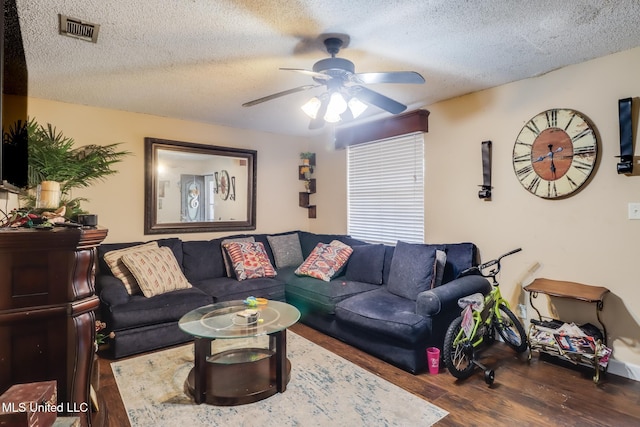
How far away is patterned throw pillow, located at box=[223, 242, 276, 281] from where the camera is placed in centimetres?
397

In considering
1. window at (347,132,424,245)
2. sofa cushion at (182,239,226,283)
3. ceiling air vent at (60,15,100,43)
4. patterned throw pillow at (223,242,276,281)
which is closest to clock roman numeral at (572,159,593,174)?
window at (347,132,424,245)

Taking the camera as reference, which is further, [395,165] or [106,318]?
[395,165]

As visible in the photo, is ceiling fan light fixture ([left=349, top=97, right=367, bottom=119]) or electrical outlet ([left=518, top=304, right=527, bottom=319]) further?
electrical outlet ([left=518, top=304, right=527, bottom=319])

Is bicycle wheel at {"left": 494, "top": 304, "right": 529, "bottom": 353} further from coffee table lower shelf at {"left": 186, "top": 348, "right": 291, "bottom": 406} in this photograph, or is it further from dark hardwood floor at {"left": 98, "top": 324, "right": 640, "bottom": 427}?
coffee table lower shelf at {"left": 186, "top": 348, "right": 291, "bottom": 406}

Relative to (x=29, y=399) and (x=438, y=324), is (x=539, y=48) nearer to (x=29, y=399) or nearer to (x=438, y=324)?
(x=438, y=324)

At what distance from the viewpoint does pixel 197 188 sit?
171 inches

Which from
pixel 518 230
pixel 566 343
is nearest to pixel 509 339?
pixel 566 343

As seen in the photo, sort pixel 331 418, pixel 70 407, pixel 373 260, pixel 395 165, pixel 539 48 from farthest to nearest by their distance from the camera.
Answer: pixel 395 165 → pixel 373 260 → pixel 539 48 → pixel 331 418 → pixel 70 407

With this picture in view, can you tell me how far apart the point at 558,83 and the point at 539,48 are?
0.59 metres

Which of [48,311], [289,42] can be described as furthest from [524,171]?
[48,311]

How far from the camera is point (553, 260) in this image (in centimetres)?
288

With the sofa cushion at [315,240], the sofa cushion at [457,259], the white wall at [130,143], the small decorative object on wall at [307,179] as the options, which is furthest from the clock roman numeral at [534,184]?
the white wall at [130,143]

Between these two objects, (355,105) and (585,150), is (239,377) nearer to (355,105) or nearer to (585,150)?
(355,105)

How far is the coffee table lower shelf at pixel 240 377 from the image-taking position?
223cm
